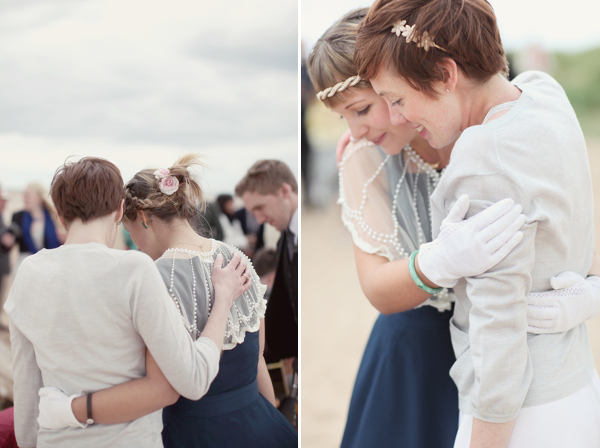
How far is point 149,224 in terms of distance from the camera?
1.57 metres

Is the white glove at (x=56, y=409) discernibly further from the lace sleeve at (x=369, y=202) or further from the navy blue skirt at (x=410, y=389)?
the navy blue skirt at (x=410, y=389)

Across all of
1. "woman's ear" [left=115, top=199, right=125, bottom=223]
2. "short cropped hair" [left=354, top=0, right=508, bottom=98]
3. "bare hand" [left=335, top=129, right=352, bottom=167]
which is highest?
"short cropped hair" [left=354, top=0, right=508, bottom=98]

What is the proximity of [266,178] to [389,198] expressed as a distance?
402mm

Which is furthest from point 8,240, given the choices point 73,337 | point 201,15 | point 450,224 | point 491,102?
point 491,102

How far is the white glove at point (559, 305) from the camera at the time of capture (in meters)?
1.58

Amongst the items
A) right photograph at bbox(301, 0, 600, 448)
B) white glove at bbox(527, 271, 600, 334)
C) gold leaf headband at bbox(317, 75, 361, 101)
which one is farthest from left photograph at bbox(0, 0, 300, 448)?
white glove at bbox(527, 271, 600, 334)

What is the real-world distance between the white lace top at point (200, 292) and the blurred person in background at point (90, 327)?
60 mm

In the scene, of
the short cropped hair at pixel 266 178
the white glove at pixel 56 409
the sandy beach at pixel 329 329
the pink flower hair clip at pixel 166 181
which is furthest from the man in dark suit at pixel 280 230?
the sandy beach at pixel 329 329

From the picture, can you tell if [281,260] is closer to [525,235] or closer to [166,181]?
[166,181]

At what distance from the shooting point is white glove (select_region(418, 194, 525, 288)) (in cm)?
146

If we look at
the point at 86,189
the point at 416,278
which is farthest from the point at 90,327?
the point at 416,278

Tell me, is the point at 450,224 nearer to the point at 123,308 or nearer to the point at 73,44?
the point at 123,308

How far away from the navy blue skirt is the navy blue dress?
47 centimetres

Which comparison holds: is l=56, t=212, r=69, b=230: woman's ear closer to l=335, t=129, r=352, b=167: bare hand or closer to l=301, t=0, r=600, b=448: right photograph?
l=301, t=0, r=600, b=448: right photograph
